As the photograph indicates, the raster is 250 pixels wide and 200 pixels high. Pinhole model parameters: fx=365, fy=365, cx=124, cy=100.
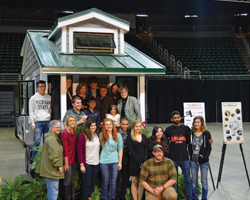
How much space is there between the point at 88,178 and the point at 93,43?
14.2 ft

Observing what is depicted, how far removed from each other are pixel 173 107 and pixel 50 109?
58.6ft

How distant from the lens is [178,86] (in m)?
25.5

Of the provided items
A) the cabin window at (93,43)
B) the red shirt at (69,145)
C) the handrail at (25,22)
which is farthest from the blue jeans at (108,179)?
the handrail at (25,22)

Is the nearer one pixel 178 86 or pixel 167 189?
pixel 167 189

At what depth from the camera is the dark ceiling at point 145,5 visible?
2731 centimetres

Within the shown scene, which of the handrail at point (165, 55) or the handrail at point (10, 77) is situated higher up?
the handrail at point (165, 55)

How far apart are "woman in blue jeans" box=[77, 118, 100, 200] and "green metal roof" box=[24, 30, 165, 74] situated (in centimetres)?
208

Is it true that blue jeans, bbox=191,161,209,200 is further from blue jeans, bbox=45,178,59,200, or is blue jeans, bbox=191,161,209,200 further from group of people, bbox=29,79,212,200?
blue jeans, bbox=45,178,59,200

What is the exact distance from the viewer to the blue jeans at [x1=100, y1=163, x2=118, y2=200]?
6852 millimetres

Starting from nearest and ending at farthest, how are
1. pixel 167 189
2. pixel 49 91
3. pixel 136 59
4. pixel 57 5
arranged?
pixel 167 189 < pixel 49 91 < pixel 136 59 < pixel 57 5

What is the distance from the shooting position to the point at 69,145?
671 cm

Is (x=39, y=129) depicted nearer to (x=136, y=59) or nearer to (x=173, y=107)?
(x=136, y=59)

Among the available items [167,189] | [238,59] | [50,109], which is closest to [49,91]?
[50,109]

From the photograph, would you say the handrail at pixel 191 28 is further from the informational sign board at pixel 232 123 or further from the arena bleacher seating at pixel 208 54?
the informational sign board at pixel 232 123
